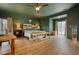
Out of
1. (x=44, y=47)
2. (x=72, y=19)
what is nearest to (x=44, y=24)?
(x=44, y=47)

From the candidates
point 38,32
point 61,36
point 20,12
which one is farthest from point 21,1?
point 61,36

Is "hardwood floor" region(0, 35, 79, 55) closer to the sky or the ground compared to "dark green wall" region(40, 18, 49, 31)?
closer to the ground

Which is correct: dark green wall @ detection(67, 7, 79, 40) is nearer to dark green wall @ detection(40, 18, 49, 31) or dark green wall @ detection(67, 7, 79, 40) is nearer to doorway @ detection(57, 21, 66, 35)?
doorway @ detection(57, 21, 66, 35)

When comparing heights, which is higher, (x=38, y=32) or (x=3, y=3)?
(x=3, y=3)

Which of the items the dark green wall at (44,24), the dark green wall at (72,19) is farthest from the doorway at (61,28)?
the dark green wall at (44,24)

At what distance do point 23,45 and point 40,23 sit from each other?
63 centimetres

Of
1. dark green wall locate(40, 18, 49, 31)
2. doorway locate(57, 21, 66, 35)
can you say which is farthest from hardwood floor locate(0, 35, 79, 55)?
dark green wall locate(40, 18, 49, 31)

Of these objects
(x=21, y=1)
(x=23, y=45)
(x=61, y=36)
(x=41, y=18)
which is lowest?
(x=23, y=45)

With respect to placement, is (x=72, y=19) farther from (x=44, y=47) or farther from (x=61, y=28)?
(x=44, y=47)

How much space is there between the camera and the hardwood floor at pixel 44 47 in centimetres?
223

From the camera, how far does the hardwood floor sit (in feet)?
7.31

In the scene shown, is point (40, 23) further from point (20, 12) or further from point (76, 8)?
point (76, 8)

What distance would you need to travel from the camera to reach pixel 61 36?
2.33 meters

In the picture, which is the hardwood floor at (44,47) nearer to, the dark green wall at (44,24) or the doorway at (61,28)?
the doorway at (61,28)
